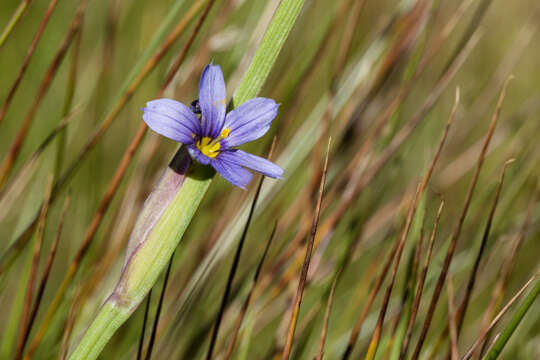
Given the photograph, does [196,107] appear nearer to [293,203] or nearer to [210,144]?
[210,144]

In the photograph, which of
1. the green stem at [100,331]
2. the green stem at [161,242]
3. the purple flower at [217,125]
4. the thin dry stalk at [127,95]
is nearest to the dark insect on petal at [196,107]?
the purple flower at [217,125]

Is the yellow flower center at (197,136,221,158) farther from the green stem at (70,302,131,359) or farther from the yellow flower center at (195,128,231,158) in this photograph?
the green stem at (70,302,131,359)

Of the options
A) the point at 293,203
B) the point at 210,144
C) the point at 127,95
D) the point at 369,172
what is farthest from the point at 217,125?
the point at 293,203

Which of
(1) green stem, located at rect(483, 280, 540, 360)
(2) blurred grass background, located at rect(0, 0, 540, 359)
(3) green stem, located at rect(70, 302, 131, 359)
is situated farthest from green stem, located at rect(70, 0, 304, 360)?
(1) green stem, located at rect(483, 280, 540, 360)

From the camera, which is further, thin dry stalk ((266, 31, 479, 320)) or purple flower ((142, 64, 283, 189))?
thin dry stalk ((266, 31, 479, 320))

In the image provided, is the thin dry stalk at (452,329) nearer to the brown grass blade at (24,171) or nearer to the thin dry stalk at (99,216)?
the thin dry stalk at (99,216)

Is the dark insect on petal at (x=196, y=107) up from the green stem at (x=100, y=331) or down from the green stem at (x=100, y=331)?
up

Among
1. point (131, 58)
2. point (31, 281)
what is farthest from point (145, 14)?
point (31, 281)

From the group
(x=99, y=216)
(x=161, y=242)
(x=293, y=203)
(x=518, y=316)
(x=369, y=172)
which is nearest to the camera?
(x=161, y=242)
